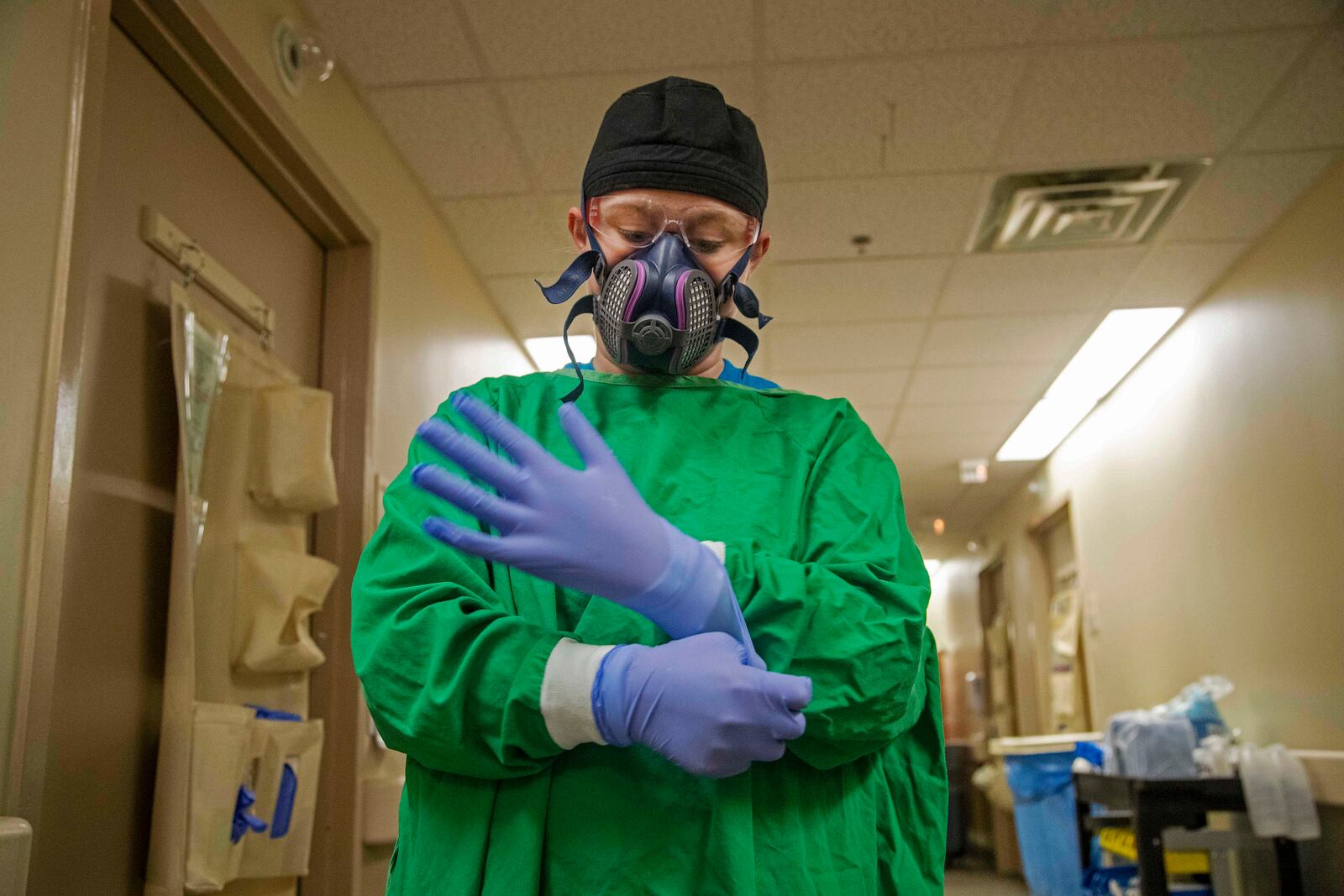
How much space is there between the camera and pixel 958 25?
8.88ft

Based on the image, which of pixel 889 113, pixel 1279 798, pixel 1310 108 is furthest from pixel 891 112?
pixel 1279 798

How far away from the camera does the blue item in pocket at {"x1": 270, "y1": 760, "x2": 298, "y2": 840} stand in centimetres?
212

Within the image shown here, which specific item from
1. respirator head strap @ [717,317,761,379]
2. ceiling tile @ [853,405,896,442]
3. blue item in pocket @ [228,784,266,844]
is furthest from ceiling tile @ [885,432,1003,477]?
respirator head strap @ [717,317,761,379]

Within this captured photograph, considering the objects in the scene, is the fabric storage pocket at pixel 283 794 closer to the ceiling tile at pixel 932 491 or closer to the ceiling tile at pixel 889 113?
the ceiling tile at pixel 889 113

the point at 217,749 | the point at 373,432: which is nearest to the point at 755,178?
the point at 217,749

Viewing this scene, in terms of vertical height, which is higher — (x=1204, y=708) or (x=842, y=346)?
(x=842, y=346)

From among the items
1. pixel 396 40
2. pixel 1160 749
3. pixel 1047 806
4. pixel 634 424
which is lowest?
pixel 1047 806

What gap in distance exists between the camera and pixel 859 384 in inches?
215

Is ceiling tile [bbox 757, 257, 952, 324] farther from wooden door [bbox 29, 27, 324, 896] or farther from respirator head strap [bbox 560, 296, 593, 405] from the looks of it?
respirator head strap [bbox 560, 296, 593, 405]

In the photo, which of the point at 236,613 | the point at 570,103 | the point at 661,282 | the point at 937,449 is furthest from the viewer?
the point at 937,449

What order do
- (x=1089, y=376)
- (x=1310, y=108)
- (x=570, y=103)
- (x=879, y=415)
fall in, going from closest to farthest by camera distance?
1. (x=570, y=103)
2. (x=1310, y=108)
3. (x=1089, y=376)
4. (x=879, y=415)

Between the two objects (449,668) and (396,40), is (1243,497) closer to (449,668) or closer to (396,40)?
(396,40)

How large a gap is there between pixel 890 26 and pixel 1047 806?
3743mm

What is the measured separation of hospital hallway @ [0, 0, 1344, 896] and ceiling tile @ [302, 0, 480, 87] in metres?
0.01
